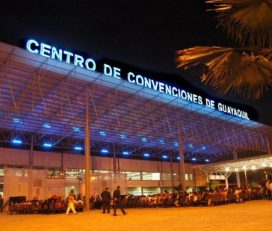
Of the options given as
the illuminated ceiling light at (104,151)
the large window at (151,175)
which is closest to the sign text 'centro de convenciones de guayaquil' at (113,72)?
the illuminated ceiling light at (104,151)

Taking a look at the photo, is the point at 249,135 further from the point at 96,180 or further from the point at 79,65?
the point at 79,65

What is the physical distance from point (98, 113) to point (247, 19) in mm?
28093

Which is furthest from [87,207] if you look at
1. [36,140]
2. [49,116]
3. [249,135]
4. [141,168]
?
[249,135]

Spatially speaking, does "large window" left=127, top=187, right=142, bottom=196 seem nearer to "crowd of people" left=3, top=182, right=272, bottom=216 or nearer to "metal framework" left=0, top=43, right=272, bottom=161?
"metal framework" left=0, top=43, right=272, bottom=161

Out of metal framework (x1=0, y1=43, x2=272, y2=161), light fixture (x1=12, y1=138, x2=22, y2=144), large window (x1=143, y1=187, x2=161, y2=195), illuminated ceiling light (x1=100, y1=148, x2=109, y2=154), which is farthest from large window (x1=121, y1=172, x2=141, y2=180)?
light fixture (x1=12, y1=138, x2=22, y2=144)

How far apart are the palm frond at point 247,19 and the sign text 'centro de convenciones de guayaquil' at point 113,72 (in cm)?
1884

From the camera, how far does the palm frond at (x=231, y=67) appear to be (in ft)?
12.2

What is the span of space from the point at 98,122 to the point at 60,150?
7.98m

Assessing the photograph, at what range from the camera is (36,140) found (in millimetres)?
35438

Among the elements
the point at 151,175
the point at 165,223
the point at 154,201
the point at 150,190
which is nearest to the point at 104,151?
the point at 151,175

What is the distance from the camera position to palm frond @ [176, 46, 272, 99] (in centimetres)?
373

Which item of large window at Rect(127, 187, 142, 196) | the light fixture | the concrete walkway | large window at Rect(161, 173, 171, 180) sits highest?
the light fixture

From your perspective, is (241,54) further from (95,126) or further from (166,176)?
(166,176)

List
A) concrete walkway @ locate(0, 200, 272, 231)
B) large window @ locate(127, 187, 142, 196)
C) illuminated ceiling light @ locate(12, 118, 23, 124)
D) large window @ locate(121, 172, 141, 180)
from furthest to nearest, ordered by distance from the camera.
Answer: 1. large window @ locate(121, 172, 141, 180)
2. large window @ locate(127, 187, 142, 196)
3. illuminated ceiling light @ locate(12, 118, 23, 124)
4. concrete walkway @ locate(0, 200, 272, 231)
